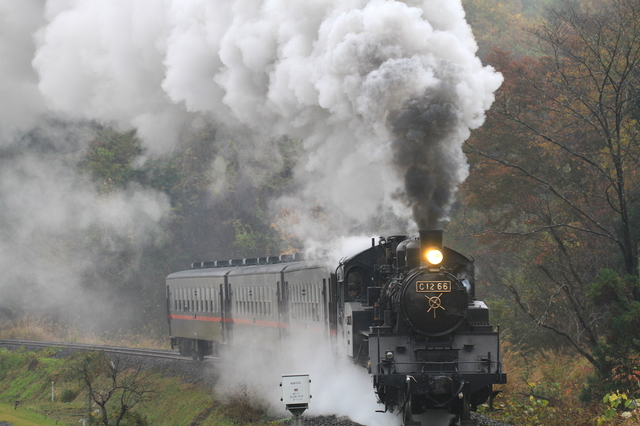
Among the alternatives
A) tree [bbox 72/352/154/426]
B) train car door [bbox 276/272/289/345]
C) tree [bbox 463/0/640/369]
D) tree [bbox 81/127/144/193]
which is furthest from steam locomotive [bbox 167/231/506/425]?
tree [bbox 81/127/144/193]

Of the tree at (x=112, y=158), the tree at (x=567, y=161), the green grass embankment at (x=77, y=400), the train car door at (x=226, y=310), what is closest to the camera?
the green grass embankment at (x=77, y=400)

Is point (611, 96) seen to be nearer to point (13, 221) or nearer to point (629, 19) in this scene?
point (629, 19)

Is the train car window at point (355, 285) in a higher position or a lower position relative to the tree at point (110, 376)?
higher

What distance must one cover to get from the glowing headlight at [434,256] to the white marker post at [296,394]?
228 centimetres

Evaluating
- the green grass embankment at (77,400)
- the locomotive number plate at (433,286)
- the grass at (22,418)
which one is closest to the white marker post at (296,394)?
the locomotive number plate at (433,286)

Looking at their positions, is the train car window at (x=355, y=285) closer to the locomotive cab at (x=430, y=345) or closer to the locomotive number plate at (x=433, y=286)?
the locomotive cab at (x=430, y=345)

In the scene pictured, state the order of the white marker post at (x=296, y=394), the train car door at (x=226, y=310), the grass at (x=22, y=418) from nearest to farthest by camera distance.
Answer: the white marker post at (x=296, y=394) → the grass at (x=22, y=418) → the train car door at (x=226, y=310)

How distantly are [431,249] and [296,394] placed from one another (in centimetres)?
257

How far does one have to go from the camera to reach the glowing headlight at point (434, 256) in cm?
895

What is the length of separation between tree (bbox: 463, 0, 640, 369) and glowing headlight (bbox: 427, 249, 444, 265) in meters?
5.21

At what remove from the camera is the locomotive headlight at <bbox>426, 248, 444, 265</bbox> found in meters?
8.95

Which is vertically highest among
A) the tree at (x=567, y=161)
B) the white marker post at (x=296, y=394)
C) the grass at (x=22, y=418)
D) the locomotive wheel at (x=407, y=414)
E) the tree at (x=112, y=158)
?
the tree at (x=112, y=158)

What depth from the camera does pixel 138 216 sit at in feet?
105

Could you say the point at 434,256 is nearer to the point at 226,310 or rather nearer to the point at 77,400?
the point at 226,310
